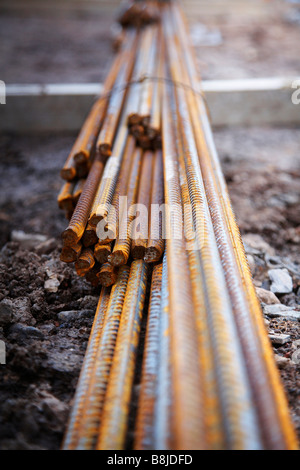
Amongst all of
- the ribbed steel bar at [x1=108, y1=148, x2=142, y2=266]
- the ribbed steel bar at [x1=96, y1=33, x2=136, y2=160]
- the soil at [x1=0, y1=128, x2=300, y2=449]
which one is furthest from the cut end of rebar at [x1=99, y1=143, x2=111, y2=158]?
the soil at [x1=0, y1=128, x2=300, y2=449]

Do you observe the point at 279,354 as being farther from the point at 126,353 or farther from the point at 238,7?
the point at 238,7

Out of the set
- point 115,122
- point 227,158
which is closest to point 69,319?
point 115,122

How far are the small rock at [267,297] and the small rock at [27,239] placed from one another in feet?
6.74

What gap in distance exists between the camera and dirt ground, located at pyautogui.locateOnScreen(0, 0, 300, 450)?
204cm

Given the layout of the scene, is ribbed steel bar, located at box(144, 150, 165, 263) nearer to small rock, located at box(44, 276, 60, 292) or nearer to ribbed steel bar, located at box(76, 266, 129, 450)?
ribbed steel bar, located at box(76, 266, 129, 450)

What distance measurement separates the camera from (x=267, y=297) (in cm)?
284

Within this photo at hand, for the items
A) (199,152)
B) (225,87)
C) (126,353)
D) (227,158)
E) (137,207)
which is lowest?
(126,353)

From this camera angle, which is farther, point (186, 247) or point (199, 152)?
point (199, 152)

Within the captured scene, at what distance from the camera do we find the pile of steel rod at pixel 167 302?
1406 millimetres

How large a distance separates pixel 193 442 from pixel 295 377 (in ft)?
3.61

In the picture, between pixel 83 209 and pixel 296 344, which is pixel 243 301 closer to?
pixel 296 344

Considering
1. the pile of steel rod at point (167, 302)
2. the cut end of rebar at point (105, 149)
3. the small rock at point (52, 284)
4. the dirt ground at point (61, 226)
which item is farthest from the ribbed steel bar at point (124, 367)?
the cut end of rebar at point (105, 149)

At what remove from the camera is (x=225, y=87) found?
5633mm

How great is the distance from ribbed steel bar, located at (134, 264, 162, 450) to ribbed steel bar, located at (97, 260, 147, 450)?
86 millimetres
